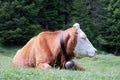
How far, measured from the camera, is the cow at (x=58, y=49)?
6.89 m

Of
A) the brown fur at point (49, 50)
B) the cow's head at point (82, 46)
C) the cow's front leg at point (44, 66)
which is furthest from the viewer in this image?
the cow's head at point (82, 46)

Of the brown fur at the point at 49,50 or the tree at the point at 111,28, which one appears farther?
the tree at the point at 111,28

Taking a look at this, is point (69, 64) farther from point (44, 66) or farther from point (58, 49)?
point (44, 66)

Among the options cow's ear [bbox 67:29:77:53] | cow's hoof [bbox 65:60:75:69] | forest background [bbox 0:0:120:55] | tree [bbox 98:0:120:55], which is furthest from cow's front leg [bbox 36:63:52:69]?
tree [bbox 98:0:120:55]

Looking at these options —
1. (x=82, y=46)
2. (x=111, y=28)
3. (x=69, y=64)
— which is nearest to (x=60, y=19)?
(x=111, y=28)

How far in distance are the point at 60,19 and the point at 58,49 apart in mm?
29938

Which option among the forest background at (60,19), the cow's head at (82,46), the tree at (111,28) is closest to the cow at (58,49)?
the cow's head at (82,46)

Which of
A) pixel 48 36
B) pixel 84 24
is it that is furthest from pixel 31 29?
pixel 48 36

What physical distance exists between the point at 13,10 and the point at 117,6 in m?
11.1

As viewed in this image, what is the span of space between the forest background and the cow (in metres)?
24.5

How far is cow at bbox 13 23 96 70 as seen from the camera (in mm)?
6887

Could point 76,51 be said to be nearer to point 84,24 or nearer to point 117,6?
point 84,24

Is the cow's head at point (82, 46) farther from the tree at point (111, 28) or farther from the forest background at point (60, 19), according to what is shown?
the tree at point (111, 28)

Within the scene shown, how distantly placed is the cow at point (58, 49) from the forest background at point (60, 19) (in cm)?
2449
